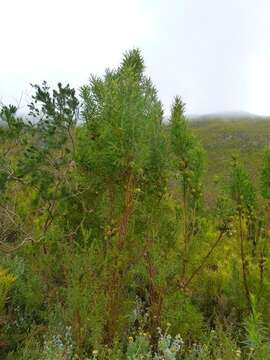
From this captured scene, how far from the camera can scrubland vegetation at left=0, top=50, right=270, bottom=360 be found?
482 cm

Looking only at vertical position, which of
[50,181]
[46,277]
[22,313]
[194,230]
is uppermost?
[50,181]

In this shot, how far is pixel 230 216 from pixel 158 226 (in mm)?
870

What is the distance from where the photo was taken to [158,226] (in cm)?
561

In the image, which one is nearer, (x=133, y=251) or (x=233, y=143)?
(x=133, y=251)

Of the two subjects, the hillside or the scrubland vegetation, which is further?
the hillside

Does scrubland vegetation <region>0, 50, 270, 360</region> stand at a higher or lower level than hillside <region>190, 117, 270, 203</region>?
lower

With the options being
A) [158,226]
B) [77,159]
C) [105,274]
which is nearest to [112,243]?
[105,274]

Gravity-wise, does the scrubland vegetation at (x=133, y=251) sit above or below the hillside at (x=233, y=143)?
below

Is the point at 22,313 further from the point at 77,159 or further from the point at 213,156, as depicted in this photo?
the point at 213,156

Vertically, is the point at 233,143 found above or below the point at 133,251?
above

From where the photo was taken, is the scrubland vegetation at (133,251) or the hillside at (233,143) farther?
the hillside at (233,143)

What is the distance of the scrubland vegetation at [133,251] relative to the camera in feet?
15.8

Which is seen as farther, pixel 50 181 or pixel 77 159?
pixel 50 181

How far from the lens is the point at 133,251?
5.50m
